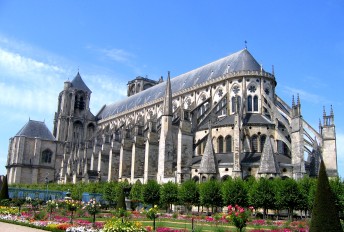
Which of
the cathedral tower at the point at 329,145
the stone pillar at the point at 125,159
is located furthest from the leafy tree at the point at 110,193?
the cathedral tower at the point at 329,145

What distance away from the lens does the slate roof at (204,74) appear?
45438mm

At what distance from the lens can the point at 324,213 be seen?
12.2 m

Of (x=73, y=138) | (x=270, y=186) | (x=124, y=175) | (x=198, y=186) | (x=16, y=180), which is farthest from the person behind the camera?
(x=73, y=138)

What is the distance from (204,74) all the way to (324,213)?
3999 centimetres

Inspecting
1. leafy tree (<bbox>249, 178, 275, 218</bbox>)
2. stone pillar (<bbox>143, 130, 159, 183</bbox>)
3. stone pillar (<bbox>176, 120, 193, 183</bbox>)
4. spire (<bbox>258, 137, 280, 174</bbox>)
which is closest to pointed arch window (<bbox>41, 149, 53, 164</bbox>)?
stone pillar (<bbox>143, 130, 159, 183</bbox>)

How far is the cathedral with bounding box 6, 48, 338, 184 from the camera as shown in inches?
1356

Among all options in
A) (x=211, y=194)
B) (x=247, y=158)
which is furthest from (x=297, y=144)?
(x=211, y=194)

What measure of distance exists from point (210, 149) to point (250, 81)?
1282 centimetres

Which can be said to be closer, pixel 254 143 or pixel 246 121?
pixel 254 143

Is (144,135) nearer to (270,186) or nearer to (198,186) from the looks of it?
(198,186)

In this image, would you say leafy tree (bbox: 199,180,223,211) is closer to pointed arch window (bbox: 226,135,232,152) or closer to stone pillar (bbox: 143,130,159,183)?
pointed arch window (bbox: 226,135,232,152)

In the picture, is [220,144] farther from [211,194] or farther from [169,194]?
[211,194]

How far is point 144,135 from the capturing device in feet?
157

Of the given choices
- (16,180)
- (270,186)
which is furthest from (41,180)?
(270,186)
